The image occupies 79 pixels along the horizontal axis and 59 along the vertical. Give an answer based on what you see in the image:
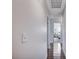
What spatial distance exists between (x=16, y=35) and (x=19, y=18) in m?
0.22

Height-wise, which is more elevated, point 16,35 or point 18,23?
point 18,23
